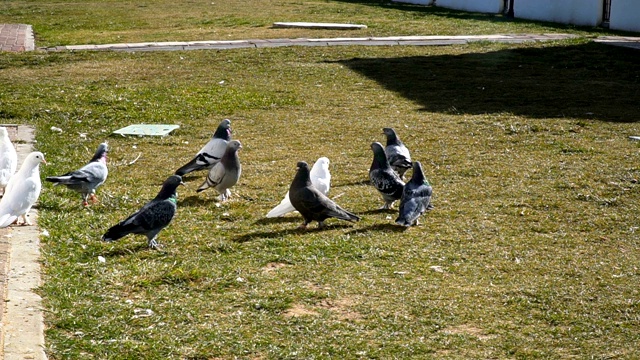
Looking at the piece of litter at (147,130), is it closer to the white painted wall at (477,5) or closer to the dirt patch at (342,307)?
the dirt patch at (342,307)

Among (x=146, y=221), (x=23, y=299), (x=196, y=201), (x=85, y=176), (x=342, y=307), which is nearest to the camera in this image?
(x=23, y=299)

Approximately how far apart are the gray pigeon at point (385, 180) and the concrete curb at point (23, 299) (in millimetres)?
2420

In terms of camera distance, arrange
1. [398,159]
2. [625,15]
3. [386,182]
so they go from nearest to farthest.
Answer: [386,182] < [398,159] < [625,15]

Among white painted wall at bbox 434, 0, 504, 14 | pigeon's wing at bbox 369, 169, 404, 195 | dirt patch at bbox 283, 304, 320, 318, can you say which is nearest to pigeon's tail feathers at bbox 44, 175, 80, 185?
pigeon's wing at bbox 369, 169, 404, 195

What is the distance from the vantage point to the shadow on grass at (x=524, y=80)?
12.0 metres

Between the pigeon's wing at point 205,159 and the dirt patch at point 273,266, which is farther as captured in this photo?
the pigeon's wing at point 205,159

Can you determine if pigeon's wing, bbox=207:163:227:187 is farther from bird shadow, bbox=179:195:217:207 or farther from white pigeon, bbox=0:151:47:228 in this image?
white pigeon, bbox=0:151:47:228

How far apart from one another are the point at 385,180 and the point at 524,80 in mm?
7891

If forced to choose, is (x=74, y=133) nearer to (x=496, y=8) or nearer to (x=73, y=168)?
(x=73, y=168)

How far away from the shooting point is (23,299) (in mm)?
5117

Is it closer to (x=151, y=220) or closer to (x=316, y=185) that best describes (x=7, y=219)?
(x=151, y=220)

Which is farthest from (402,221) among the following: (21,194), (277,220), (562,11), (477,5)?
(477,5)

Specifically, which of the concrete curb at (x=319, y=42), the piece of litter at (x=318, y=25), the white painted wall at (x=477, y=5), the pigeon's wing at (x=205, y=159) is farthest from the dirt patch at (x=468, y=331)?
the white painted wall at (x=477, y=5)

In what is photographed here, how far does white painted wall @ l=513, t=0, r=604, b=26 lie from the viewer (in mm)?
22625
